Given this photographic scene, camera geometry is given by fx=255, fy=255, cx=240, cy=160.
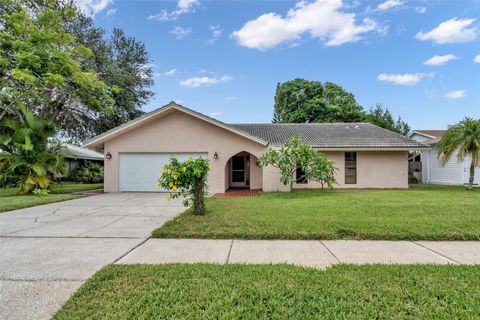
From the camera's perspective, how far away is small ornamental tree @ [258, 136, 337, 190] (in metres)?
11.5

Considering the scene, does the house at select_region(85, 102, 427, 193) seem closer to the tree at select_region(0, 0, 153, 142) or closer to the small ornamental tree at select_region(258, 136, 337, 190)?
the small ornamental tree at select_region(258, 136, 337, 190)

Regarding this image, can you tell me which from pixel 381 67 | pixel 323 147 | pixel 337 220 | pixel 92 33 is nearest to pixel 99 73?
pixel 92 33

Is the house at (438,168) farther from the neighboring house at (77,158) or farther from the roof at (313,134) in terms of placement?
the neighboring house at (77,158)

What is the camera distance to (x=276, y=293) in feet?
9.32

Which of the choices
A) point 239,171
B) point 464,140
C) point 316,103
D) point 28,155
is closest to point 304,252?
point 239,171

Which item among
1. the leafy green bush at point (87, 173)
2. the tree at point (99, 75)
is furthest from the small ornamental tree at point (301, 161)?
the leafy green bush at point (87, 173)

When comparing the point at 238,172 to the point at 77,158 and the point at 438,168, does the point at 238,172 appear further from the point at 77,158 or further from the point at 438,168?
the point at 438,168

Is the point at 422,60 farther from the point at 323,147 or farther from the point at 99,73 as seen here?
the point at 99,73

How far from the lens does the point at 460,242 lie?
15.8ft

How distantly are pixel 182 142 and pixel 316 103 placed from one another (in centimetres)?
2296

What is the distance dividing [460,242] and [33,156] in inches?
645

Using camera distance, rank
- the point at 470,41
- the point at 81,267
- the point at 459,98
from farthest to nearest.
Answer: the point at 459,98, the point at 470,41, the point at 81,267

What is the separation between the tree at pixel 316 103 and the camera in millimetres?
32156

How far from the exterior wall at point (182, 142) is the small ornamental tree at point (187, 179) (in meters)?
6.49
